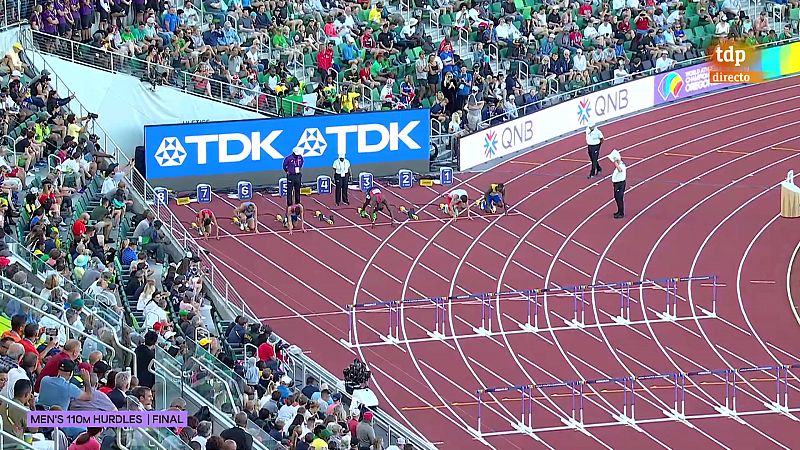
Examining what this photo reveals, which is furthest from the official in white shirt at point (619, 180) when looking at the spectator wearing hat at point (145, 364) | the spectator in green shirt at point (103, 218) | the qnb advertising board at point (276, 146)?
the spectator wearing hat at point (145, 364)

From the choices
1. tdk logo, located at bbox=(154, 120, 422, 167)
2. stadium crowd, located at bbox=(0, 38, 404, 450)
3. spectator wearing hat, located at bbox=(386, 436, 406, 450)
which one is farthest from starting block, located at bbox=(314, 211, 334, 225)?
spectator wearing hat, located at bbox=(386, 436, 406, 450)

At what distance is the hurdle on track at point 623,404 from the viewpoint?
2470 cm

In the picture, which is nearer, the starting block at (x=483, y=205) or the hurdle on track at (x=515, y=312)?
the hurdle on track at (x=515, y=312)

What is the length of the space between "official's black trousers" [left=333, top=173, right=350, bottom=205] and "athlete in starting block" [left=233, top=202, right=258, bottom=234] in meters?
2.08

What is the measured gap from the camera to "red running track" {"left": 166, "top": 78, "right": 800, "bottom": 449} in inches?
996

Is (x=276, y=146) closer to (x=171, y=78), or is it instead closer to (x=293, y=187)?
(x=293, y=187)

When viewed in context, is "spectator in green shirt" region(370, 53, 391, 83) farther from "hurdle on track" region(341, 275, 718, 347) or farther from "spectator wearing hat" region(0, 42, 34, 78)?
"hurdle on track" region(341, 275, 718, 347)

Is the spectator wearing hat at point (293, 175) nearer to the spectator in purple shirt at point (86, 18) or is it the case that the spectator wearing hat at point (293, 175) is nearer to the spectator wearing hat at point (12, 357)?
the spectator in purple shirt at point (86, 18)

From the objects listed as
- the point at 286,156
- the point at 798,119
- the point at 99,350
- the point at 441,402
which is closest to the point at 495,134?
the point at 286,156

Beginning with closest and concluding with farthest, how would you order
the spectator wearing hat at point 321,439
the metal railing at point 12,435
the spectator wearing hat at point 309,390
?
the metal railing at point 12,435, the spectator wearing hat at point 321,439, the spectator wearing hat at point 309,390

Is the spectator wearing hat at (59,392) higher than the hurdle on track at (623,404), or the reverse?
the spectator wearing hat at (59,392)

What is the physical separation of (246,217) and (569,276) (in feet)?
19.4

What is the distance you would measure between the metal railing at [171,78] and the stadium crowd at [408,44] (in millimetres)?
42

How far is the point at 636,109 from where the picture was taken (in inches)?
1674
